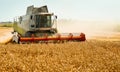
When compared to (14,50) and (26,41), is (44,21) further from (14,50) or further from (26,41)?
(14,50)

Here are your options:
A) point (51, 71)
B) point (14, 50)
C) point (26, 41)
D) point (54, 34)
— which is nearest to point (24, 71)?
point (51, 71)

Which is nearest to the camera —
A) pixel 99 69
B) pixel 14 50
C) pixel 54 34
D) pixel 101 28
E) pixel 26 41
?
pixel 99 69

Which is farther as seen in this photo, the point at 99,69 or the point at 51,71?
the point at 99,69

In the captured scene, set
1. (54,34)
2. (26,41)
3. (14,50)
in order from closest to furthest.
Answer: (14,50), (26,41), (54,34)

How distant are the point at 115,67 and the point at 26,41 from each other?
37.5 feet

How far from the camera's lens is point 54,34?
2331 cm

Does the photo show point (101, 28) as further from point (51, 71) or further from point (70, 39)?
point (51, 71)

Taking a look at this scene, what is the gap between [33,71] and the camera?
9.01 meters

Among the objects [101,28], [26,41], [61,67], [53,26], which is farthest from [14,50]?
[101,28]

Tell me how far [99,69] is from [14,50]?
7219mm

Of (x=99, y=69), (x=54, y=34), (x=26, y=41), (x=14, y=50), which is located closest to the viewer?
(x=99, y=69)

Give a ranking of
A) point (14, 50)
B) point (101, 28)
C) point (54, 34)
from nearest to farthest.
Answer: point (14, 50)
point (54, 34)
point (101, 28)

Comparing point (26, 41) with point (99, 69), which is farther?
point (26, 41)

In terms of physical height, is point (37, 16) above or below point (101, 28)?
above
